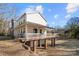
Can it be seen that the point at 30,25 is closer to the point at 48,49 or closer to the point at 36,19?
the point at 36,19

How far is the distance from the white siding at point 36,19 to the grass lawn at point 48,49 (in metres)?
0.29

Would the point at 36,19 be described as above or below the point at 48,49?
above

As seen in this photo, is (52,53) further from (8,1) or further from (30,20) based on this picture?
(8,1)

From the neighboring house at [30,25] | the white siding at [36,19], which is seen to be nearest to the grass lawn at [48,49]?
the neighboring house at [30,25]

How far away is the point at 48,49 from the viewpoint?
14.2ft

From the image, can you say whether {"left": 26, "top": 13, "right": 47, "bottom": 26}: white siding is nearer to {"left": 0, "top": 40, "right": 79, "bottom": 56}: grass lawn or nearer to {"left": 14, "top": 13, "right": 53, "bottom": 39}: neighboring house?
{"left": 14, "top": 13, "right": 53, "bottom": 39}: neighboring house

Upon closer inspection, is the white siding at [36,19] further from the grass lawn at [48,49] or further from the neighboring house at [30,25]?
the grass lawn at [48,49]

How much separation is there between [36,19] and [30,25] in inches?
4.1

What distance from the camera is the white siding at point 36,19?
4324mm

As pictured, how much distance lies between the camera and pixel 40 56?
4316 mm

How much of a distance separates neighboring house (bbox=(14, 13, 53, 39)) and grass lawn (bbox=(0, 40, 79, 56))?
0.46 ft

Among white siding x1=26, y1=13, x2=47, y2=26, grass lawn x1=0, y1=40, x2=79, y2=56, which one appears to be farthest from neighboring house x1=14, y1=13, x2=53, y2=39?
grass lawn x1=0, y1=40, x2=79, y2=56

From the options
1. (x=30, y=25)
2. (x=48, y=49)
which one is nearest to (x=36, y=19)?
(x=30, y=25)

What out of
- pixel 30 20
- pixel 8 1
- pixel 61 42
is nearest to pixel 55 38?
pixel 61 42
